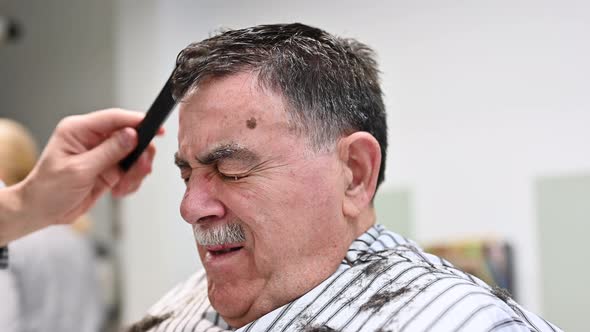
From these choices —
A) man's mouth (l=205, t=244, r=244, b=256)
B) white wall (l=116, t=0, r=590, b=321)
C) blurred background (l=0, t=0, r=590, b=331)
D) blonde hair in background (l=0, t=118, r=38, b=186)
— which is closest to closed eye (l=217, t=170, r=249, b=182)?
man's mouth (l=205, t=244, r=244, b=256)

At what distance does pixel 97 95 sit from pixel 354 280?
3777 millimetres

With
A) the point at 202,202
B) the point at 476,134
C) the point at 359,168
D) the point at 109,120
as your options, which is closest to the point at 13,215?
the point at 109,120

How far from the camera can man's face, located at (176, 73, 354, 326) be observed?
4.22 feet

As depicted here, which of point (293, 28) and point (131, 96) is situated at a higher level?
point (293, 28)

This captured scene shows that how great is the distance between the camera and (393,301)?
3.90 ft

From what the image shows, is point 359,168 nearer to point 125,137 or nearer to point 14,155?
point 125,137

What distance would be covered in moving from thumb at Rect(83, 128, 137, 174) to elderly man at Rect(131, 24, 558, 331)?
0.33 metres

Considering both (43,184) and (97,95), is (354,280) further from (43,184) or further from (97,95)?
(97,95)

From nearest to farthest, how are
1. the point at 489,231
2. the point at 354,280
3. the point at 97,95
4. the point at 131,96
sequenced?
the point at 354,280
the point at 489,231
the point at 131,96
the point at 97,95

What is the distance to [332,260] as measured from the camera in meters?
1.33

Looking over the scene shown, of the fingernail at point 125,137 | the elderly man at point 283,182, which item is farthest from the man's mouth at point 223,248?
the fingernail at point 125,137

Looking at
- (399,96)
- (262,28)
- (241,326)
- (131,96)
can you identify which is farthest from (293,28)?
(131,96)

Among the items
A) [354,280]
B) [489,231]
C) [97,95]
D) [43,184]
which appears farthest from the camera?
[97,95]

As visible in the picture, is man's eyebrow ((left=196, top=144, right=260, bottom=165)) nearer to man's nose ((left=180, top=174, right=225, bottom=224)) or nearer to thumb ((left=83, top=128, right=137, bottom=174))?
man's nose ((left=180, top=174, right=225, bottom=224))
